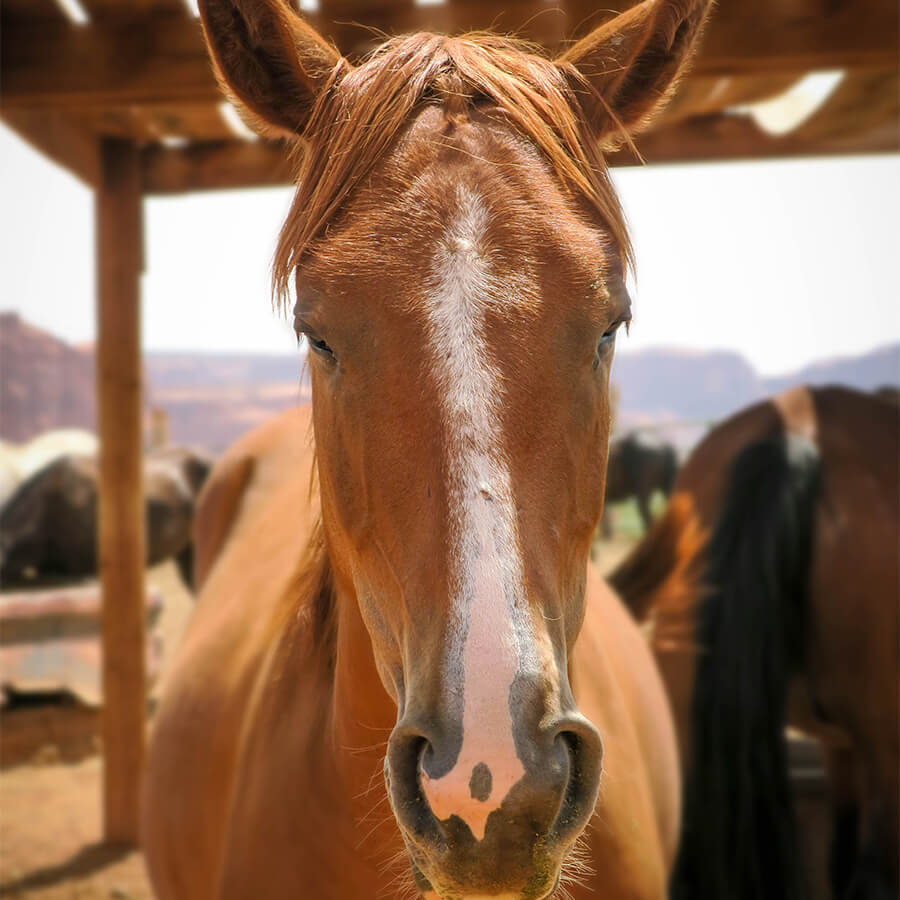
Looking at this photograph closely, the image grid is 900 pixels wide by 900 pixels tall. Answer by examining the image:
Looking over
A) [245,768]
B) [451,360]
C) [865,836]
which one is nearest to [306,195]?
[451,360]

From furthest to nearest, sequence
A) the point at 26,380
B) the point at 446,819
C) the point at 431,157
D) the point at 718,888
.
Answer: the point at 26,380 < the point at 718,888 < the point at 431,157 < the point at 446,819

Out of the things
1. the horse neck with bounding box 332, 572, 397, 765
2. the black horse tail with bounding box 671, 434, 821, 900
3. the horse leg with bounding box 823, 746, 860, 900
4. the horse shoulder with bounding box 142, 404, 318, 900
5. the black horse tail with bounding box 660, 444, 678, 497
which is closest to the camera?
the horse neck with bounding box 332, 572, 397, 765

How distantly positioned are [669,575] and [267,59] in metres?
2.24

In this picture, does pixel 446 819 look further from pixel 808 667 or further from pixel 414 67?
pixel 808 667

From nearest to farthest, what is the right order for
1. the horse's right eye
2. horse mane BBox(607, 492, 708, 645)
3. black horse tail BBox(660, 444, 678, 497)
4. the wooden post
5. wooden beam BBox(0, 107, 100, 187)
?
the horse's right eye, horse mane BBox(607, 492, 708, 645), wooden beam BBox(0, 107, 100, 187), the wooden post, black horse tail BBox(660, 444, 678, 497)

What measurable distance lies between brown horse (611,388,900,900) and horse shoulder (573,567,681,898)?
1.49 ft

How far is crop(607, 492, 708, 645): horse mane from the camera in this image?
2971 mm

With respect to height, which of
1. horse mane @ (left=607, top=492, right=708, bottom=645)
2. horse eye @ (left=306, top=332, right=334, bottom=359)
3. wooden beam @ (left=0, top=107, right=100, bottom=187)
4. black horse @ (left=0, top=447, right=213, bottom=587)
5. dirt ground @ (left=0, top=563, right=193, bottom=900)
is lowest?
dirt ground @ (left=0, top=563, right=193, bottom=900)

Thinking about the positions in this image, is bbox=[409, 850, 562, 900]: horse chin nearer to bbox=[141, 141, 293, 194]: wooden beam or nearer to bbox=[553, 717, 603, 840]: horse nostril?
bbox=[553, 717, 603, 840]: horse nostril

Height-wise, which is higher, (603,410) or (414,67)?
(414,67)

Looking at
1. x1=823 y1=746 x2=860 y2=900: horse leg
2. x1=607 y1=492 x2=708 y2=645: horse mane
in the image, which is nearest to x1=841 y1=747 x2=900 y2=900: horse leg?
x1=823 y1=746 x2=860 y2=900: horse leg

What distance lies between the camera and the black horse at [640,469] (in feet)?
49.7

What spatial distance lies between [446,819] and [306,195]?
0.92 meters

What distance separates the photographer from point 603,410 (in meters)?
1.24
